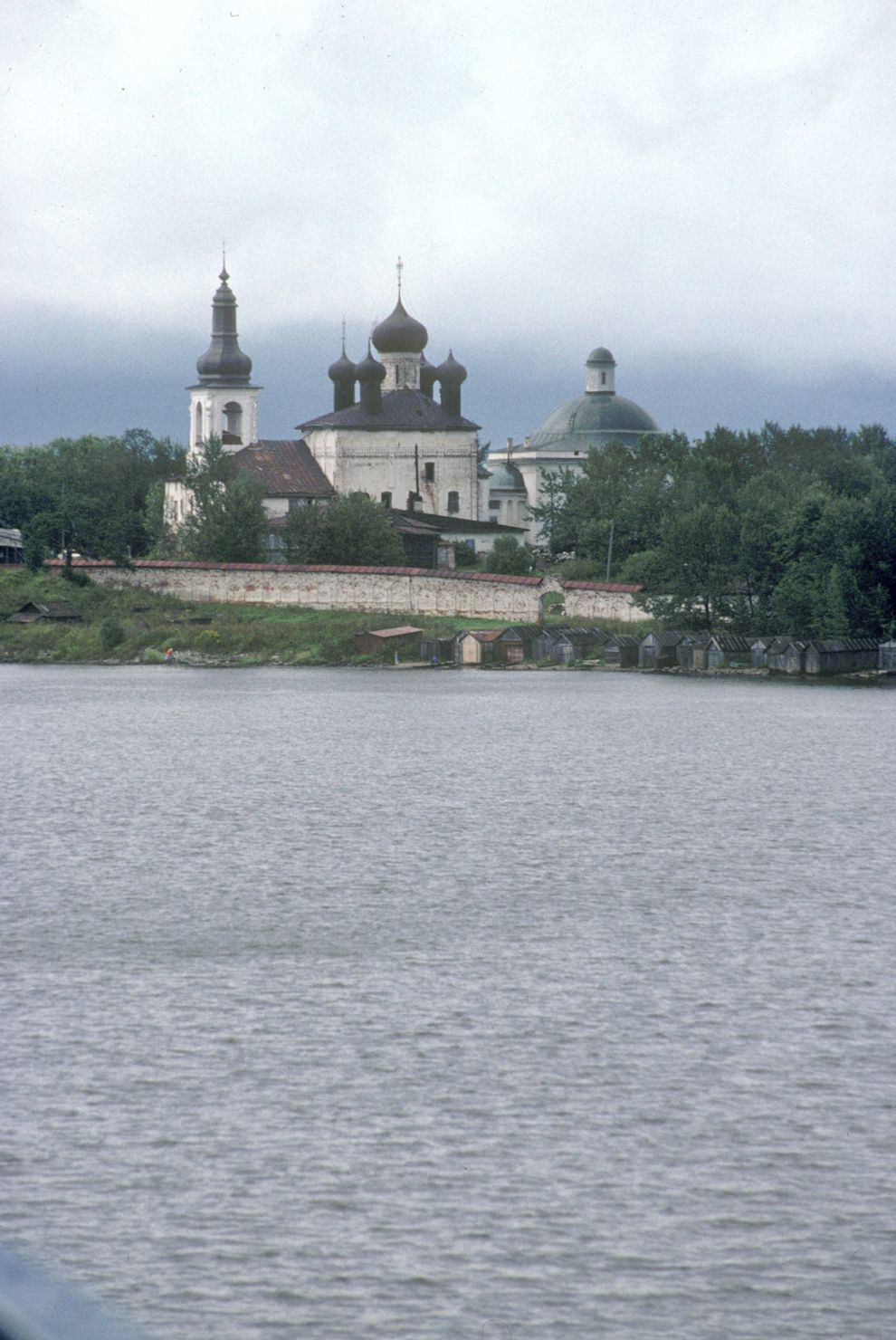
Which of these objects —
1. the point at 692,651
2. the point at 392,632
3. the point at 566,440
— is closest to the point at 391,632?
the point at 392,632

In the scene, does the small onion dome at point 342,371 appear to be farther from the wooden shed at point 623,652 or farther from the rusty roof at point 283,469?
the wooden shed at point 623,652

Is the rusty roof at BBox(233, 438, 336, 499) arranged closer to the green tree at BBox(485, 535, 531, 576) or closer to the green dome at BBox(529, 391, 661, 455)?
the green tree at BBox(485, 535, 531, 576)

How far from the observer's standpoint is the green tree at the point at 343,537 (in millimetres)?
65000

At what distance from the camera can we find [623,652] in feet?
192

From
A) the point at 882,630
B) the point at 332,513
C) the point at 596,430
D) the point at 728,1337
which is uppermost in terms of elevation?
the point at 596,430

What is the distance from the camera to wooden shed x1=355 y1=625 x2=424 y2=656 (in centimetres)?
5884

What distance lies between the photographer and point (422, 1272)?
8242mm

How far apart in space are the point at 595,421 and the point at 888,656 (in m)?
42.6

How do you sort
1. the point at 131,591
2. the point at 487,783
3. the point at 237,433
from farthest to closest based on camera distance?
the point at 237,433, the point at 131,591, the point at 487,783

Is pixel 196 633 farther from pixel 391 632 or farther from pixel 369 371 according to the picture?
pixel 369 371

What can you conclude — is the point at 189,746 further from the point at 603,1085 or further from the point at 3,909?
the point at 603,1085

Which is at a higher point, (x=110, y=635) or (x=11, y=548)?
(x=11, y=548)

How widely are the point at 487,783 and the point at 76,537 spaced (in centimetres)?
4333

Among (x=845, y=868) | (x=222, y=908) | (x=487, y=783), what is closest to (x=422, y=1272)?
(x=222, y=908)
